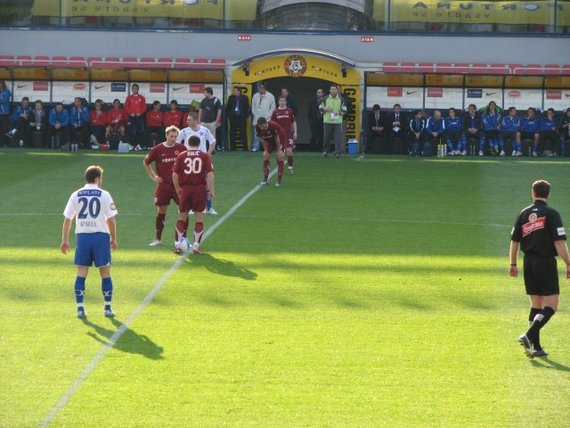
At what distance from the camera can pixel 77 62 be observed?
39281 mm

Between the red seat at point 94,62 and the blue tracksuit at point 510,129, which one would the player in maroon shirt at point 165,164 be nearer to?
the blue tracksuit at point 510,129

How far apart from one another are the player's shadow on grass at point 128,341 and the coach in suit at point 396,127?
77.0 ft

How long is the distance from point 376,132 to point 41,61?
10.5 m

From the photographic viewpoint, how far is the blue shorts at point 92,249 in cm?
1465

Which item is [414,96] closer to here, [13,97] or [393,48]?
[393,48]

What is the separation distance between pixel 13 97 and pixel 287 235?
65.7 feet

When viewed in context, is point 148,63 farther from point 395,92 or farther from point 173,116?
point 395,92

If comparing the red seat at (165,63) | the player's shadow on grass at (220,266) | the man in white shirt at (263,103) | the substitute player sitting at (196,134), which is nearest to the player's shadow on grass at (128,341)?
the player's shadow on grass at (220,266)

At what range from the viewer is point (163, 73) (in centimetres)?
3884

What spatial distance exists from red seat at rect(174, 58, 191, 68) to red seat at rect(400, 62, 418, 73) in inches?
254

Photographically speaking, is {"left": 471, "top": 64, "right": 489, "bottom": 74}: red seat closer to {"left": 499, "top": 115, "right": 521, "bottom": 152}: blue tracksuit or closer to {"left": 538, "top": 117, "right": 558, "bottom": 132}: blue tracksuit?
{"left": 499, "top": 115, "right": 521, "bottom": 152}: blue tracksuit

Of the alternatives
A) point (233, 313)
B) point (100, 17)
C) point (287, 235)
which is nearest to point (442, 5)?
point (100, 17)

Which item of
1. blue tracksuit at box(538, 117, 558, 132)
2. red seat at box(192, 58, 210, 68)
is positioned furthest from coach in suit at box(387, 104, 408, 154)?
red seat at box(192, 58, 210, 68)

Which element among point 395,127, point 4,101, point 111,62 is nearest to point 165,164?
point 395,127
